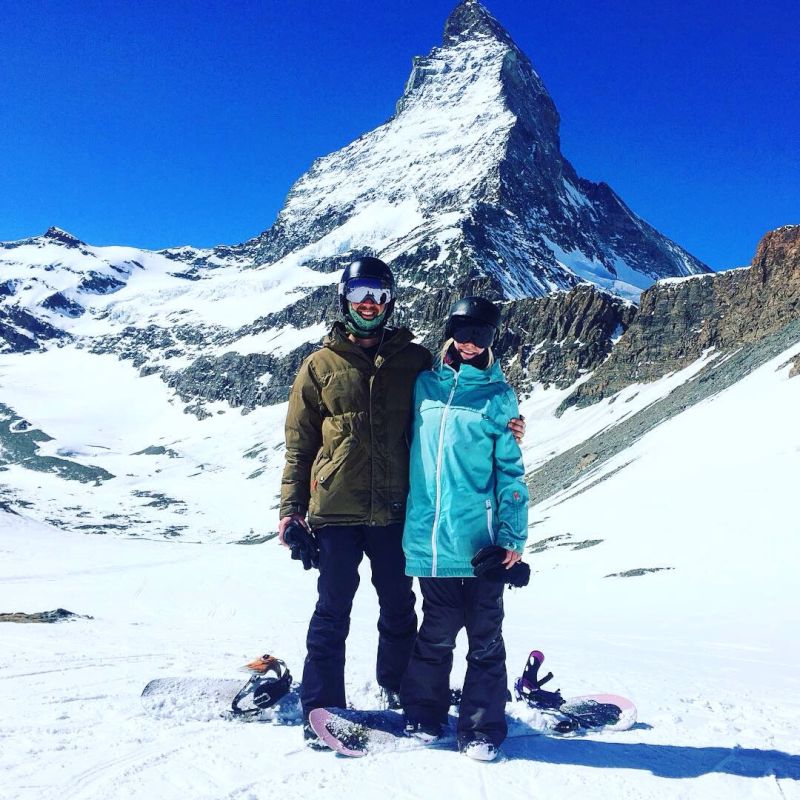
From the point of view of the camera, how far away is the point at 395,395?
15.5 feet

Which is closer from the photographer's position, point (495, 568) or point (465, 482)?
point (495, 568)

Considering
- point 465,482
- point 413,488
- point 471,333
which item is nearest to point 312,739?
point 413,488

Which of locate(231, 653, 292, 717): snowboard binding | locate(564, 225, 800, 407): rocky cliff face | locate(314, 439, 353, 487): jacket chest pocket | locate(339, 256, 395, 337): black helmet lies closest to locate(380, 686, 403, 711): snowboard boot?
locate(231, 653, 292, 717): snowboard binding

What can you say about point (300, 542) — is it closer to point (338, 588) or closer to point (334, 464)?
point (338, 588)

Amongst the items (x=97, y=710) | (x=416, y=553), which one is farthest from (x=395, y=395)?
(x=97, y=710)

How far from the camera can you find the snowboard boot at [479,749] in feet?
13.2

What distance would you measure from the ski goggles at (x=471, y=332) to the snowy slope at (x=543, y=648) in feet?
8.99

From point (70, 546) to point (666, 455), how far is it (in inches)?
838

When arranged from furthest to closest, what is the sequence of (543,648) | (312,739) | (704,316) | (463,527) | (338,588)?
(704,316) → (543,648) → (338,588) → (463,527) → (312,739)

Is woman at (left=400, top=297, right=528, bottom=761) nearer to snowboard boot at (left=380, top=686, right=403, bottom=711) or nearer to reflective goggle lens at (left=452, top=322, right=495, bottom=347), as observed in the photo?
reflective goggle lens at (left=452, top=322, right=495, bottom=347)

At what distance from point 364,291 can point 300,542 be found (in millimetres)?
1932

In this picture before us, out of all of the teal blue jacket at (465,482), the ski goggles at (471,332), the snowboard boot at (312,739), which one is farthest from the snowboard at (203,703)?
the ski goggles at (471,332)

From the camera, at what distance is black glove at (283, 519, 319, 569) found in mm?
4680

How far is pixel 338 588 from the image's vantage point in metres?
4.71
